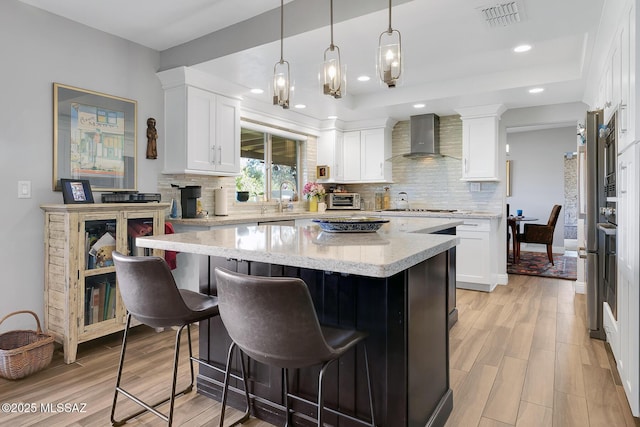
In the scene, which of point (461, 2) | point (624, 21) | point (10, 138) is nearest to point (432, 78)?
point (461, 2)

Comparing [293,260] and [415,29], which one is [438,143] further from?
[293,260]

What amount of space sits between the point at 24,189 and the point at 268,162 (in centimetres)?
289

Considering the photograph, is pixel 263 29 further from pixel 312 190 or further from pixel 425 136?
pixel 425 136

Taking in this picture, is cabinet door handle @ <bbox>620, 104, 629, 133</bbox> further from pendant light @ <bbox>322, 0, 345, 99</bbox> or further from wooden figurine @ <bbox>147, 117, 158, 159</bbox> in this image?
wooden figurine @ <bbox>147, 117, 158, 159</bbox>

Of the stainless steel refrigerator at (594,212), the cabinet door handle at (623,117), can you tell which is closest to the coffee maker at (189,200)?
the cabinet door handle at (623,117)

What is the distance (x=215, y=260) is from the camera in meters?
2.13

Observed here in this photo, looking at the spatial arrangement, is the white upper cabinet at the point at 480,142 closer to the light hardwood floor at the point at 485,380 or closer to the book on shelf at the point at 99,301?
the light hardwood floor at the point at 485,380

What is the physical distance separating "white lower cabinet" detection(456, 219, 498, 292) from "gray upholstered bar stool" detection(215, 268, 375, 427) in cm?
376

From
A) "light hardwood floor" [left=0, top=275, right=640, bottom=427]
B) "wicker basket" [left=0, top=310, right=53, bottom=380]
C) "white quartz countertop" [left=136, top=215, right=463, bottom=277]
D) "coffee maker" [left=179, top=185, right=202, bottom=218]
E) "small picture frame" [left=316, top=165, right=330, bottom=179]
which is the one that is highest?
"small picture frame" [left=316, top=165, right=330, bottom=179]

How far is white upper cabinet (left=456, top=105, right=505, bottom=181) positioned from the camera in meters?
4.86

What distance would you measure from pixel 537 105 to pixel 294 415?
188 inches

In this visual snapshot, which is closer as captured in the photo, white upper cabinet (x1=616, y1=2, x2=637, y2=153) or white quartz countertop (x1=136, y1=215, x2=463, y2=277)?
white quartz countertop (x1=136, y1=215, x2=463, y2=277)

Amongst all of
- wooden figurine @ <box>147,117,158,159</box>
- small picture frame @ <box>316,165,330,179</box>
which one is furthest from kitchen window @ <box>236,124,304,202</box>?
wooden figurine @ <box>147,117,158,159</box>

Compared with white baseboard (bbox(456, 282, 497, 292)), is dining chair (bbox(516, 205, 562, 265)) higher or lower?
higher
